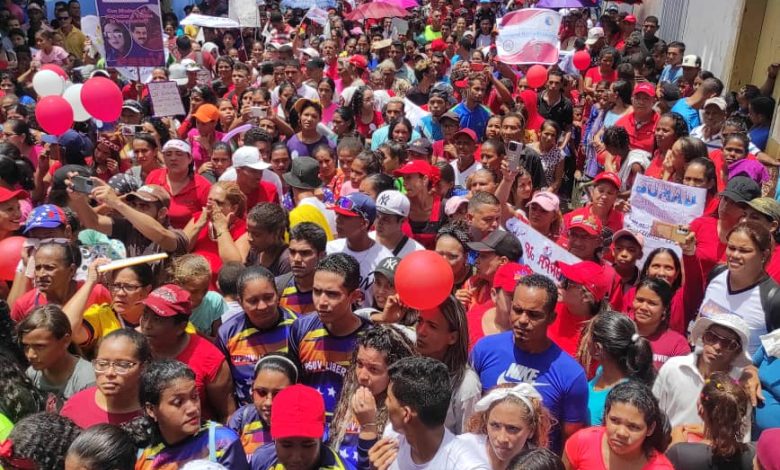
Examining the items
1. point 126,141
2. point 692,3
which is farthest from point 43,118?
point 692,3

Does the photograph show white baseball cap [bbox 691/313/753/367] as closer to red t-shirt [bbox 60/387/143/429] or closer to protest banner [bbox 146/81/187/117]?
red t-shirt [bbox 60/387/143/429]

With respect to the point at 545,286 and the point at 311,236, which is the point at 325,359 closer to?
the point at 311,236

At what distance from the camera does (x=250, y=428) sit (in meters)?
3.62

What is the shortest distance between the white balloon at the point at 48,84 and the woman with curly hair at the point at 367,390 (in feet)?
22.1

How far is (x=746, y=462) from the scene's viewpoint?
315cm

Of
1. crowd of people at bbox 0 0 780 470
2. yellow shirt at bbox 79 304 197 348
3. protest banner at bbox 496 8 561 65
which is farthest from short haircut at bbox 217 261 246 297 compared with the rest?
protest banner at bbox 496 8 561 65

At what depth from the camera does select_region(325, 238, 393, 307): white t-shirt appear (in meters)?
4.84

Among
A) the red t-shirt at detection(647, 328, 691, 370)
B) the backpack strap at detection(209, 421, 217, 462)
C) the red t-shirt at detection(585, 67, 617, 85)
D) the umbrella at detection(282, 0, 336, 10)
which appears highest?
the umbrella at detection(282, 0, 336, 10)

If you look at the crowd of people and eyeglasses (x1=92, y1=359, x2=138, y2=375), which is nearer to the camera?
the crowd of people

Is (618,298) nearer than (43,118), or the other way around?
(618,298)

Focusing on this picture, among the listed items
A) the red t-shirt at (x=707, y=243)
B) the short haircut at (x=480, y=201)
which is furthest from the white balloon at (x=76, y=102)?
the red t-shirt at (x=707, y=243)

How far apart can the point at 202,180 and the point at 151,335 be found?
2.66 meters

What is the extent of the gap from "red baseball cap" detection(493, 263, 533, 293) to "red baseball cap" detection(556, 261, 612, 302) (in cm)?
30

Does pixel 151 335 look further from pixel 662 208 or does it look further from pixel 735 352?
pixel 662 208
